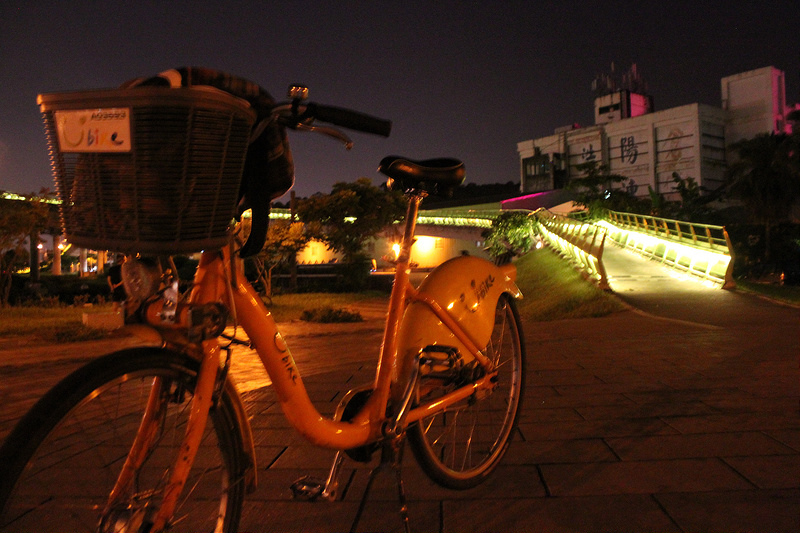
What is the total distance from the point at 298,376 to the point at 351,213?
25.3 m

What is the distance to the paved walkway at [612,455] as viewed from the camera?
220cm

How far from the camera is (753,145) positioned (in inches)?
1373

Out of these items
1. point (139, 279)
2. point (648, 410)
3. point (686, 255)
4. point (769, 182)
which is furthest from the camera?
point (769, 182)

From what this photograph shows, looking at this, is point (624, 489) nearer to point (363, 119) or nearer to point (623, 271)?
point (363, 119)

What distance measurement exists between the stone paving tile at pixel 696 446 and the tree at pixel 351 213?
22675mm

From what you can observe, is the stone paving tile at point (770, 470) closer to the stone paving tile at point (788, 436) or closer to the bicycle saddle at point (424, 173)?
the stone paving tile at point (788, 436)

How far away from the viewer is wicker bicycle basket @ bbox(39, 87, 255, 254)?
131 cm

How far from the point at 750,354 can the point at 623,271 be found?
12.8m

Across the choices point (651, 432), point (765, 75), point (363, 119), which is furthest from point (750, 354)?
point (765, 75)

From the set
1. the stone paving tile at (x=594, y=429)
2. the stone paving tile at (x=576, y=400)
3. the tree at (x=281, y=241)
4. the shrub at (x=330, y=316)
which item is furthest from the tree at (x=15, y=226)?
the stone paving tile at (x=594, y=429)

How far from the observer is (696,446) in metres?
2.90

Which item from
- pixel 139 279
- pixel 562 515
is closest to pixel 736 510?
pixel 562 515

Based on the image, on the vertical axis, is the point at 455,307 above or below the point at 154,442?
above

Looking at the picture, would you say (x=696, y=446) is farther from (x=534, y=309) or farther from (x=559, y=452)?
(x=534, y=309)
